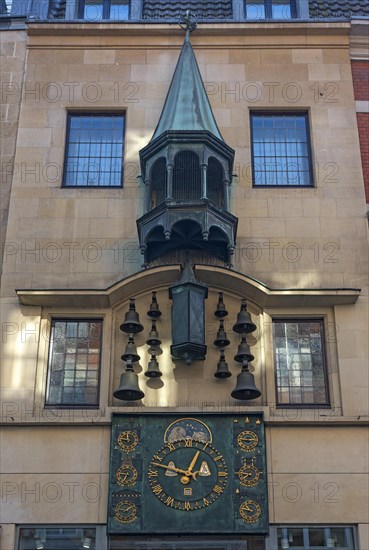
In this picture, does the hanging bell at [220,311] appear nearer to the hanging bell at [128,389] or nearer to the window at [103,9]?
the hanging bell at [128,389]

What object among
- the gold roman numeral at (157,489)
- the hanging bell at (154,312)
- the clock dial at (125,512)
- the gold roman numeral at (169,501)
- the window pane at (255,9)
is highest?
the window pane at (255,9)

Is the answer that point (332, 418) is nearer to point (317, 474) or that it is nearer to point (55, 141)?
point (317, 474)

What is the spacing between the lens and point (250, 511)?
47.7 ft

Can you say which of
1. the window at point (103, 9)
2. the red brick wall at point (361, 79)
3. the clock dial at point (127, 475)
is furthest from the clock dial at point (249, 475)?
the window at point (103, 9)

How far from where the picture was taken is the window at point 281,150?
18016 mm

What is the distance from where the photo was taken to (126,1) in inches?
810

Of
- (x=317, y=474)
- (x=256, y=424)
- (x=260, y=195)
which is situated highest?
(x=260, y=195)

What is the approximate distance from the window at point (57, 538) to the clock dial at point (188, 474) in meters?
1.46

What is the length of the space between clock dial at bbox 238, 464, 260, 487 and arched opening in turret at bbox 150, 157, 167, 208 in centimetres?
585

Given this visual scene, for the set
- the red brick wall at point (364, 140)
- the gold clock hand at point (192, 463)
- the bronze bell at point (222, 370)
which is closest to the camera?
the gold clock hand at point (192, 463)

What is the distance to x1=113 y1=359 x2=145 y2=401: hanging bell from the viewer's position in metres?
15.2

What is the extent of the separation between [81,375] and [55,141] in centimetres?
555

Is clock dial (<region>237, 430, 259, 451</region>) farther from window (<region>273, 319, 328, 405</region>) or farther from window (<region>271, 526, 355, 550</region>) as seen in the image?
window (<region>271, 526, 355, 550</region>)

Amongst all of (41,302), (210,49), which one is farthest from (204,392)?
(210,49)
